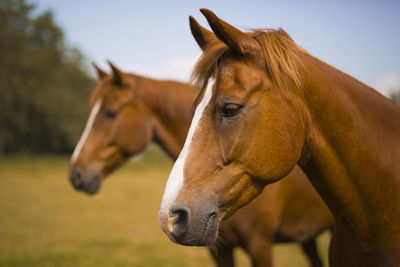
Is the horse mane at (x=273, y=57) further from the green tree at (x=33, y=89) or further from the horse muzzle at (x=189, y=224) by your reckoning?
the green tree at (x=33, y=89)

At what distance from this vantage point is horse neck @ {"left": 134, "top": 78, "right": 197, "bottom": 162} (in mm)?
3330

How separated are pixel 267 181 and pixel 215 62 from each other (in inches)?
25.8

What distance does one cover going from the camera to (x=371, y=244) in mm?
1557

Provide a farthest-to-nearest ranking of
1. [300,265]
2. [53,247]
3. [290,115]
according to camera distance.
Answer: [53,247] → [300,265] → [290,115]

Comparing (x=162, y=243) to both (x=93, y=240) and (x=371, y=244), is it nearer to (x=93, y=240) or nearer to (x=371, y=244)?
(x=93, y=240)

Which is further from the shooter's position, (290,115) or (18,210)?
(18,210)

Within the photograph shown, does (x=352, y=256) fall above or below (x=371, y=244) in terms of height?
below

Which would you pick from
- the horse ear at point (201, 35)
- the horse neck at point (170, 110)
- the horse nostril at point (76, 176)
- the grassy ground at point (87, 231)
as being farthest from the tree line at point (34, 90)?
the horse ear at point (201, 35)

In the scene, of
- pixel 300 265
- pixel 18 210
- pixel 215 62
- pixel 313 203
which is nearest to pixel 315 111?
pixel 215 62

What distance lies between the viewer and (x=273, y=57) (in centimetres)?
151

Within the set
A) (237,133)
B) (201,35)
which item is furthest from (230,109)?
(201,35)

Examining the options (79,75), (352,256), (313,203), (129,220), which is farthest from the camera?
(79,75)

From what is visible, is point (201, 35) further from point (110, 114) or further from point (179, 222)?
point (110, 114)

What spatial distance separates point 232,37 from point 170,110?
6.61 feet
